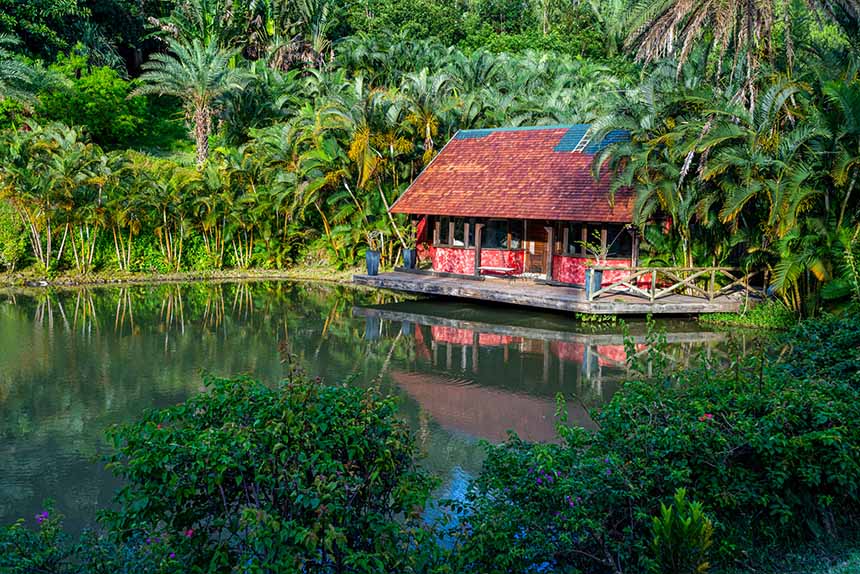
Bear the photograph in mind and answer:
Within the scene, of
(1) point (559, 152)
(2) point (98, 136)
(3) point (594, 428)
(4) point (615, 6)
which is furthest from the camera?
(4) point (615, 6)

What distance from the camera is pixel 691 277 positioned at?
69.2ft

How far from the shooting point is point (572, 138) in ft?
81.7

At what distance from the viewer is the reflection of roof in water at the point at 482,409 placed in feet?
36.6

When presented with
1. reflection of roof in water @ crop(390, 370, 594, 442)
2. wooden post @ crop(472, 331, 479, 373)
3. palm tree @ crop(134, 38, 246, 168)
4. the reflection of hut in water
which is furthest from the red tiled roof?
palm tree @ crop(134, 38, 246, 168)

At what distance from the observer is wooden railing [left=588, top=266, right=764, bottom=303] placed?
805 inches

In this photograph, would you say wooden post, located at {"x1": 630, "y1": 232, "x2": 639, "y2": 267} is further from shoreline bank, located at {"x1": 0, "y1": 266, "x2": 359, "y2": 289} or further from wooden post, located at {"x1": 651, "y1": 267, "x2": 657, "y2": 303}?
shoreline bank, located at {"x1": 0, "y1": 266, "x2": 359, "y2": 289}

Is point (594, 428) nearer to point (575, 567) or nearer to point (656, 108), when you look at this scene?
point (575, 567)

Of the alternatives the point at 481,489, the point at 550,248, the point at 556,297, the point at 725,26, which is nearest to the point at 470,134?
the point at 550,248

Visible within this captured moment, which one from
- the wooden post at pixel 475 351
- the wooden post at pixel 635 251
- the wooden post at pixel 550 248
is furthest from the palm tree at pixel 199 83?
the wooden post at pixel 475 351

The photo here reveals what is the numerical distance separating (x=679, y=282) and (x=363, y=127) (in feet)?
38.1

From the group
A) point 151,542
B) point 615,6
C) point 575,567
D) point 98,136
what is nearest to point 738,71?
point 575,567

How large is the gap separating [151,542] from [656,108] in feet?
59.0

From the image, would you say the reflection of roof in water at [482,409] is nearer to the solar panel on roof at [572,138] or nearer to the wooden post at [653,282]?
the wooden post at [653,282]

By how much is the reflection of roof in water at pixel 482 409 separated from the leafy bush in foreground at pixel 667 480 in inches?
141
